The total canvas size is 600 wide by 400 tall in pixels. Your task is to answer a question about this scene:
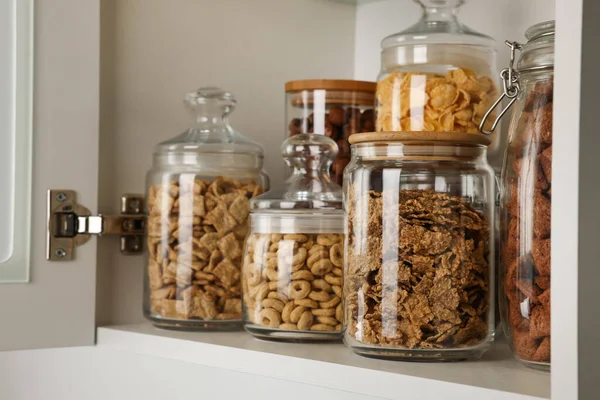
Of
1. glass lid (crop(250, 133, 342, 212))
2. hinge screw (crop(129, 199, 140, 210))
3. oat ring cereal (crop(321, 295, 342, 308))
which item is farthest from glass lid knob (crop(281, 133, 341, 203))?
hinge screw (crop(129, 199, 140, 210))

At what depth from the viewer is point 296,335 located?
2.67ft

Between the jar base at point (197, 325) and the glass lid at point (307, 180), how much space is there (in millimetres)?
136

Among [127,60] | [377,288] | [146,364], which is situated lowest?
[146,364]

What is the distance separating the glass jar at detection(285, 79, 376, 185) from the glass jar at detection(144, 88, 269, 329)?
78 mm

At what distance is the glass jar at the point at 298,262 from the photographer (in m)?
0.81

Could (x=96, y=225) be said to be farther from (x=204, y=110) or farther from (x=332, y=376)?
(x=332, y=376)

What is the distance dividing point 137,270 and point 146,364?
131 millimetres

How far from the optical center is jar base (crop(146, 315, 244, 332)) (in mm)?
899

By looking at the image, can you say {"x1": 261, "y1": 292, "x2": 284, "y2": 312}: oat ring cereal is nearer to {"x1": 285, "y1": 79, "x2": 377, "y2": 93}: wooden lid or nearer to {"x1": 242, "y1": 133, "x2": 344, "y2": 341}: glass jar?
{"x1": 242, "y1": 133, "x2": 344, "y2": 341}: glass jar

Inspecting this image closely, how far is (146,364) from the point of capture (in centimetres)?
91

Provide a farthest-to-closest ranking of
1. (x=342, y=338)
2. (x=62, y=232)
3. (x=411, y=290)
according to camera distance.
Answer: (x=62, y=232) < (x=342, y=338) < (x=411, y=290)
